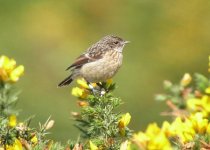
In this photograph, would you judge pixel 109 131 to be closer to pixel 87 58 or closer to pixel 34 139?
pixel 34 139

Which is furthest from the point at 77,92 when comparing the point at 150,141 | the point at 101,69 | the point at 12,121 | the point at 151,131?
the point at 101,69

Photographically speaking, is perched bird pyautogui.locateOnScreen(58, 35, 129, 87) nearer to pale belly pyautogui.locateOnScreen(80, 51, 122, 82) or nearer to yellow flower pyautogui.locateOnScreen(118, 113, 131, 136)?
pale belly pyautogui.locateOnScreen(80, 51, 122, 82)

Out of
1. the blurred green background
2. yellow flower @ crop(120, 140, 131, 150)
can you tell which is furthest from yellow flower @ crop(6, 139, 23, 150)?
the blurred green background

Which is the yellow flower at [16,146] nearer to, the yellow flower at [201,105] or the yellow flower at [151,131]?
the yellow flower at [151,131]

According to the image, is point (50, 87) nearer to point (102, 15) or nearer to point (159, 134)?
point (102, 15)

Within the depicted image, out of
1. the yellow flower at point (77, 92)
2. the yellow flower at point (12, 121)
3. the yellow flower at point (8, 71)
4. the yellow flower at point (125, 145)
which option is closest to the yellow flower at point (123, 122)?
the yellow flower at point (125, 145)

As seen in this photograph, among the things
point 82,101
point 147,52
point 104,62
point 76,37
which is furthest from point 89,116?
point 76,37
